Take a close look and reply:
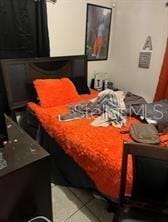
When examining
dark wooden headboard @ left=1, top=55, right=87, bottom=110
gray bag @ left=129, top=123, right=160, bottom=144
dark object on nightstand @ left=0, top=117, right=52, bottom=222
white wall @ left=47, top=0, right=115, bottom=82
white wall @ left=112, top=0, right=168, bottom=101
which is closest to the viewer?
dark object on nightstand @ left=0, top=117, right=52, bottom=222

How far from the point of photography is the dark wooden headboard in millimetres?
2080

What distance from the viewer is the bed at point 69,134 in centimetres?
133

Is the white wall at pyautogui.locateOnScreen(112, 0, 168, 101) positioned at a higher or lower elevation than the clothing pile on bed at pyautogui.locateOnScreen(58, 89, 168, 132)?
higher

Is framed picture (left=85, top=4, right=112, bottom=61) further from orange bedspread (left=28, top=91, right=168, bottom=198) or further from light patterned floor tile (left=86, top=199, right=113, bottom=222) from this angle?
light patterned floor tile (left=86, top=199, right=113, bottom=222)

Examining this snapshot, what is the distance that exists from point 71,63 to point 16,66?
0.76 meters

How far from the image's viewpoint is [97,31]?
2.88 m

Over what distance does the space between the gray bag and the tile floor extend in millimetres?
674

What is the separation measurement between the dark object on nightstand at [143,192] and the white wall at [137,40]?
1.95 m

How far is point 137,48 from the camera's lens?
284cm

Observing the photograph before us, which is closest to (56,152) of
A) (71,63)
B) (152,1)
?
(71,63)

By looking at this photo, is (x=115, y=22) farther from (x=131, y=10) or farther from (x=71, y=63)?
(x=71, y=63)

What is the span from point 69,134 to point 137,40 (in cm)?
200

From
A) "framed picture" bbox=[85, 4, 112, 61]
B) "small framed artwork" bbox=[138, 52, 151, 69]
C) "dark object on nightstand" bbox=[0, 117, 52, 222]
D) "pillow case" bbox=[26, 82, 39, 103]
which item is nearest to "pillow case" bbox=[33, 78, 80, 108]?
"pillow case" bbox=[26, 82, 39, 103]

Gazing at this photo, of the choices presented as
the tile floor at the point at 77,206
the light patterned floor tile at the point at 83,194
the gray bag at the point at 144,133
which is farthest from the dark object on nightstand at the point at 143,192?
the light patterned floor tile at the point at 83,194
